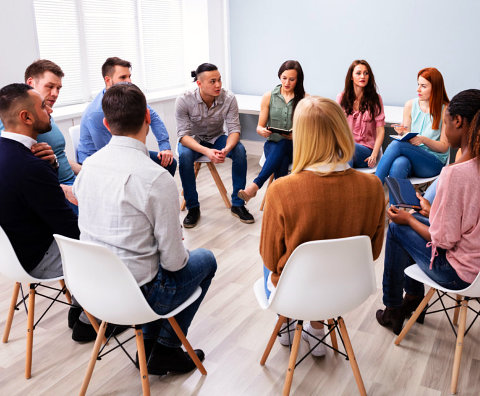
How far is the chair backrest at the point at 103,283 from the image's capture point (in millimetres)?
1785

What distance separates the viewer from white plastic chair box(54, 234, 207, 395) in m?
1.79

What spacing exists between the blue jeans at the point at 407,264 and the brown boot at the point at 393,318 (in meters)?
0.03

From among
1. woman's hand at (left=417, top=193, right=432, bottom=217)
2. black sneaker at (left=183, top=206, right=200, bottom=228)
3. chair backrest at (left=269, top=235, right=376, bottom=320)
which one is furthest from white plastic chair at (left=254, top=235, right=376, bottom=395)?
black sneaker at (left=183, top=206, right=200, bottom=228)

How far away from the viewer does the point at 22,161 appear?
216 centimetres

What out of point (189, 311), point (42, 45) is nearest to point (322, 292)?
point (189, 311)

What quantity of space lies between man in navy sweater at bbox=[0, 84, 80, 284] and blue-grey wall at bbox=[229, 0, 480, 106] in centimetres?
363

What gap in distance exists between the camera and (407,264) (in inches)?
99.7

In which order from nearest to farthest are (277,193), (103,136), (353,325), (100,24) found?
(277,193)
(353,325)
(103,136)
(100,24)

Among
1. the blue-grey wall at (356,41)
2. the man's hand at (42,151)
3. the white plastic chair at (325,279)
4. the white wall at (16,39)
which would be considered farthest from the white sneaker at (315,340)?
the blue-grey wall at (356,41)

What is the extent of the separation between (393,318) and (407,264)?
1.00 feet

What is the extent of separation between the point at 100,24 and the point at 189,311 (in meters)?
3.78

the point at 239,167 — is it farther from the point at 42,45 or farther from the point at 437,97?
the point at 42,45

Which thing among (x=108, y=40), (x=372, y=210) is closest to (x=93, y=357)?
(x=372, y=210)

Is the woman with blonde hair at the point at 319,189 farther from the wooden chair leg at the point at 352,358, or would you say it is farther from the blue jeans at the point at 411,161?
the blue jeans at the point at 411,161
